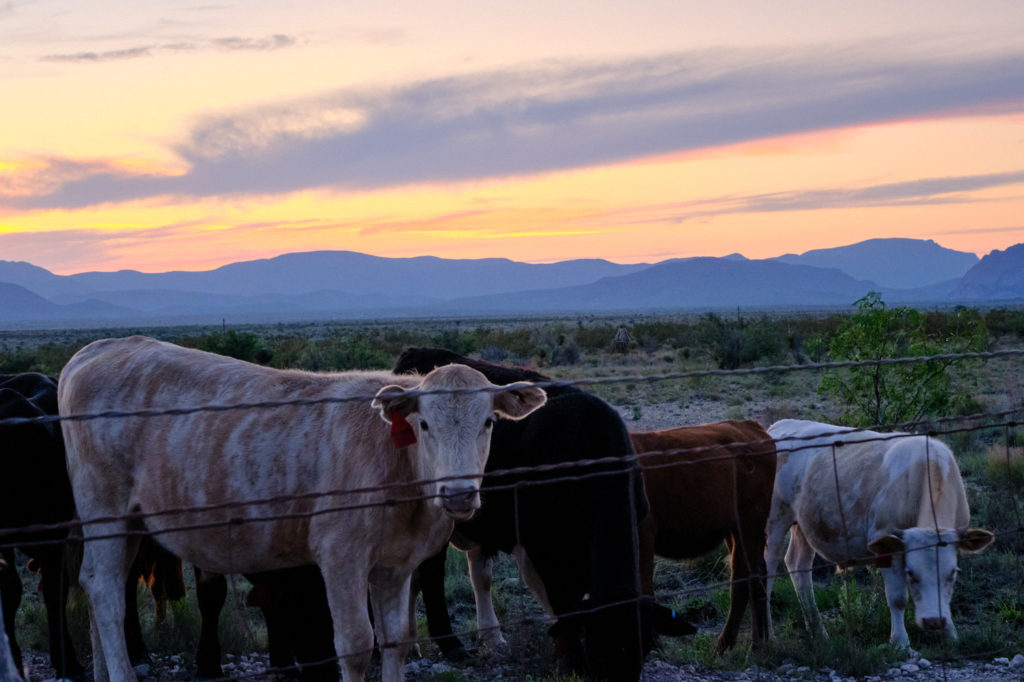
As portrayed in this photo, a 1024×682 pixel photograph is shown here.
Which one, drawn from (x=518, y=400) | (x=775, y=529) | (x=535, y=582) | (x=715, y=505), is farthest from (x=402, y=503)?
(x=775, y=529)

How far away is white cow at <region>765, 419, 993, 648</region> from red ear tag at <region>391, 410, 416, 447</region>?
8.75 ft

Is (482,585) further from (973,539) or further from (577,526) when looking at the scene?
(973,539)

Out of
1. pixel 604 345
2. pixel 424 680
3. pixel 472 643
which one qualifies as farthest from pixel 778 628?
pixel 604 345

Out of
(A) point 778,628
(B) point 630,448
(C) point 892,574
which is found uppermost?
(B) point 630,448

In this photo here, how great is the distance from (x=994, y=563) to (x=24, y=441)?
807cm

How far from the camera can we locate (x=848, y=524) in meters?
7.77

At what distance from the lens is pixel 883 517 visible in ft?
24.4

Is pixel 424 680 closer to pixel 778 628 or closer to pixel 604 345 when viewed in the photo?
pixel 778 628

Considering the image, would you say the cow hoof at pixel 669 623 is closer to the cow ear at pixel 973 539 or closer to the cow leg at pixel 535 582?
the cow leg at pixel 535 582

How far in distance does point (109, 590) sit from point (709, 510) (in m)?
4.19

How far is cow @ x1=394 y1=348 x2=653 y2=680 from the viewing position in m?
5.31

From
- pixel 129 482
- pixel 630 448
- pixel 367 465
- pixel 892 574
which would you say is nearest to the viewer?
pixel 367 465

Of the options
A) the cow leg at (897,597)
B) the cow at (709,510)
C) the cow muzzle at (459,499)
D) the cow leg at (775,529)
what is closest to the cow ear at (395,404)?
the cow muzzle at (459,499)

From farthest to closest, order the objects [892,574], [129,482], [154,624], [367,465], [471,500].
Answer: [154,624] → [892,574] → [129,482] → [367,465] → [471,500]
